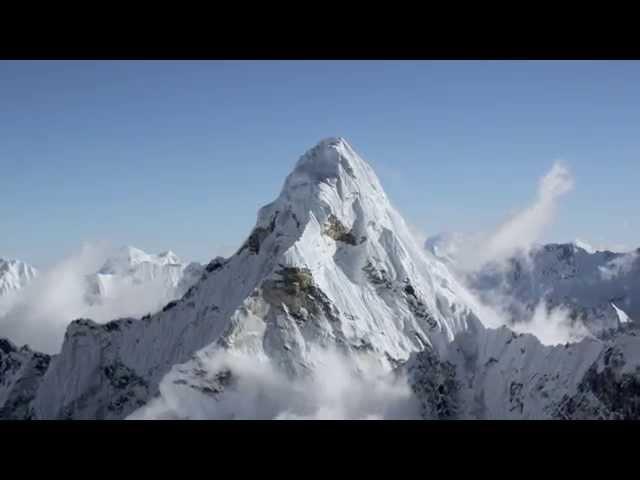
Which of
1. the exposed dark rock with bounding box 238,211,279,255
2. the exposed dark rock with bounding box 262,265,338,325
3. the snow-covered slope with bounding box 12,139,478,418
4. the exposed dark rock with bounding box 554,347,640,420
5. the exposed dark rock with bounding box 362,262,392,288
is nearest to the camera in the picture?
the exposed dark rock with bounding box 554,347,640,420

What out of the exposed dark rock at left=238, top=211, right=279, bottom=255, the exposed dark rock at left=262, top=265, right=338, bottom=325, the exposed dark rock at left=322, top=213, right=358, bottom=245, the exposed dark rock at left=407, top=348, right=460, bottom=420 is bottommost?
the exposed dark rock at left=407, top=348, right=460, bottom=420

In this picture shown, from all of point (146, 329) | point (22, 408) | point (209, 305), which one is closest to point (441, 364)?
point (209, 305)

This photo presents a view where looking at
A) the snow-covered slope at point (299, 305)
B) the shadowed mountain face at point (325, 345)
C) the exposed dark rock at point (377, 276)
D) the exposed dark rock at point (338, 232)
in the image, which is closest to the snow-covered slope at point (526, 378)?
the shadowed mountain face at point (325, 345)

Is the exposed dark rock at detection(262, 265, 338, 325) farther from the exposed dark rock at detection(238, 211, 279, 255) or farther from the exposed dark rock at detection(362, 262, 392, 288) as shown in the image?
the exposed dark rock at detection(238, 211, 279, 255)

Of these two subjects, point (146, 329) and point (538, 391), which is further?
point (146, 329)

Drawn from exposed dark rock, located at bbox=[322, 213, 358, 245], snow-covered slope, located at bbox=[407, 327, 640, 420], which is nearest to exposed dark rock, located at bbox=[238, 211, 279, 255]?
exposed dark rock, located at bbox=[322, 213, 358, 245]

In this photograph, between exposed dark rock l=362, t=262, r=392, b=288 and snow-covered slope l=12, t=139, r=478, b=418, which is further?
exposed dark rock l=362, t=262, r=392, b=288

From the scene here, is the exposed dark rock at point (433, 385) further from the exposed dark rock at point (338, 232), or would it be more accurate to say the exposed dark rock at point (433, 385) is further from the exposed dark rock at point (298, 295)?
the exposed dark rock at point (338, 232)
